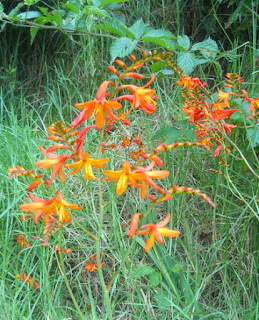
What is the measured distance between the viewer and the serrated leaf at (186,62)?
2.02 meters

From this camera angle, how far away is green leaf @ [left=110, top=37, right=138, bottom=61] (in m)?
2.00

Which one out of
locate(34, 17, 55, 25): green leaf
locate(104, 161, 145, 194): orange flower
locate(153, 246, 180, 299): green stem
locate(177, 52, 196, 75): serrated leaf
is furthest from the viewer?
locate(34, 17, 55, 25): green leaf

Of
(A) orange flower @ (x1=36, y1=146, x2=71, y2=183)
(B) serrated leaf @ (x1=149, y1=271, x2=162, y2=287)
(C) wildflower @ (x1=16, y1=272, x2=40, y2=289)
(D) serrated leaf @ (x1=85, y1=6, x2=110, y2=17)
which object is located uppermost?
(D) serrated leaf @ (x1=85, y1=6, x2=110, y2=17)

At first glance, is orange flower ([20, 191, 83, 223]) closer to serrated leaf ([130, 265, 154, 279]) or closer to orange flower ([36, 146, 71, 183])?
orange flower ([36, 146, 71, 183])

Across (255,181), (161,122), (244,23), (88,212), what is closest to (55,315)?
(88,212)

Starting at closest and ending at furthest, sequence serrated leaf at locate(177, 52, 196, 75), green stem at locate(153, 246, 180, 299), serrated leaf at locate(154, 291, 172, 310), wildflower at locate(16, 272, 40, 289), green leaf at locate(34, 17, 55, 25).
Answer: serrated leaf at locate(154, 291, 172, 310), green stem at locate(153, 246, 180, 299), wildflower at locate(16, 272, 40, 289), serrated leaf at locate(177, 52, 196, 75), green leaf at locate(34, 17, 55, 25)

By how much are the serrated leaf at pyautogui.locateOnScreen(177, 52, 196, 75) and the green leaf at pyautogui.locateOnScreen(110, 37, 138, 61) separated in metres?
0.24

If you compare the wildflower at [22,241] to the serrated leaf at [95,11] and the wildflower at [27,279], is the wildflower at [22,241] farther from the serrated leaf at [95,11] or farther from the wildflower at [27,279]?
the serrated leaf at [95,11]

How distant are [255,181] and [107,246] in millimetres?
814

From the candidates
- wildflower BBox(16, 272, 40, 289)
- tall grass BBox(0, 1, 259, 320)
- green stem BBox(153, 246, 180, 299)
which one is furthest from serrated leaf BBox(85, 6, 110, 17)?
wildflower BBox(16, 272, 40, 289)

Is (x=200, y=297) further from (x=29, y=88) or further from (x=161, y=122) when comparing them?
(x=29, y=88)

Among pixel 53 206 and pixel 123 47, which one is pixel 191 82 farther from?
pixel 53 206

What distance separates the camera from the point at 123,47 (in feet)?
6.63

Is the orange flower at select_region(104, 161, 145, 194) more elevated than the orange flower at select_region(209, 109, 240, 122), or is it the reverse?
the orange flower at select_region(104, 161, 145, 194)
